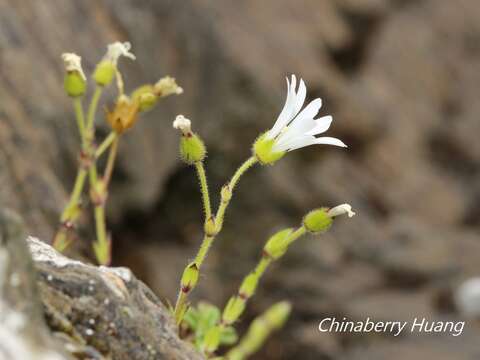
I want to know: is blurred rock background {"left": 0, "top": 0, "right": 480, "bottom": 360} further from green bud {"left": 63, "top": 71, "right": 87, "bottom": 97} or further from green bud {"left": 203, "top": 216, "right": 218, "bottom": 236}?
green bud {"left": 203, "top": 216, "right": 218, "bottom": 236}

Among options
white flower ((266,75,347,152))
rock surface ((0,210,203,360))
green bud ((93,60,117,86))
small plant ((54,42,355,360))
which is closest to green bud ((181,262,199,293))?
small plant ((54,42,355,360))

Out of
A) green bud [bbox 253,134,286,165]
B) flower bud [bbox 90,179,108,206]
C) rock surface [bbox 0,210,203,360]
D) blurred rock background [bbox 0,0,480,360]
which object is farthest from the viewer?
blurred rock background [bbox 0,0,480,360]

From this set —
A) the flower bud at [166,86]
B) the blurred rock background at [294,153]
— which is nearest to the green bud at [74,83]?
the flower bud at [166,86]

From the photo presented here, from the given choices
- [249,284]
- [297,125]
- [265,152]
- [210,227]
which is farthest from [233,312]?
[297,125]

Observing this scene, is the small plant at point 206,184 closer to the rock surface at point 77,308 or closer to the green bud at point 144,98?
the green bud at point 144,98

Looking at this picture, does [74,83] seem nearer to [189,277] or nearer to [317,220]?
[189,277]

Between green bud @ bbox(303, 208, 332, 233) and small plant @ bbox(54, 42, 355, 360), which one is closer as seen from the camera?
small plant @ bbox(54, 42, 355, 360)
